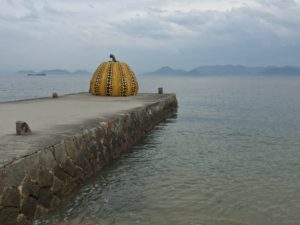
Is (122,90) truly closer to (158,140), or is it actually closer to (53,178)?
(158,140)

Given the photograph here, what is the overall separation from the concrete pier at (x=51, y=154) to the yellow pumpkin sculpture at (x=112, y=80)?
9.03 meters

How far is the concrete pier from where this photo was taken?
6816 millimetres

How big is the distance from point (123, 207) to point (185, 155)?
5.55 meters

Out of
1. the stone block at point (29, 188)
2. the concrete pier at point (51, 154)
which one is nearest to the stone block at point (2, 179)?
the concrete pier at point (51, 154)

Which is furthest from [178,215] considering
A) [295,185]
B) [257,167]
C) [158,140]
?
[158,140]

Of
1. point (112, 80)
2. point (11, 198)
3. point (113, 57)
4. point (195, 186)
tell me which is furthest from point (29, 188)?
point (113, 57)

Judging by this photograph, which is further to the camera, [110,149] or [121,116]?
[121,116]

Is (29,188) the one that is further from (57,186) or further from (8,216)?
(57,186)

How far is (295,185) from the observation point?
1002cm

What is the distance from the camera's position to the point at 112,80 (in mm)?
24062

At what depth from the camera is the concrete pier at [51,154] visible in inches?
268

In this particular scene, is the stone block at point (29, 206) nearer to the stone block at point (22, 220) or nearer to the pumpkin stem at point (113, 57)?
the stone block at point (22, 220)

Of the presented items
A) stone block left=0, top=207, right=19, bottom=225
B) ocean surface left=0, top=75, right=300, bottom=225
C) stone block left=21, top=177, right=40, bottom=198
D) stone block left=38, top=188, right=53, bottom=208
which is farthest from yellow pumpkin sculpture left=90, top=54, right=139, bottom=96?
stone block left=0, top=207, right=19, bottom=225

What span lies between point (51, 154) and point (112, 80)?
1613cm
